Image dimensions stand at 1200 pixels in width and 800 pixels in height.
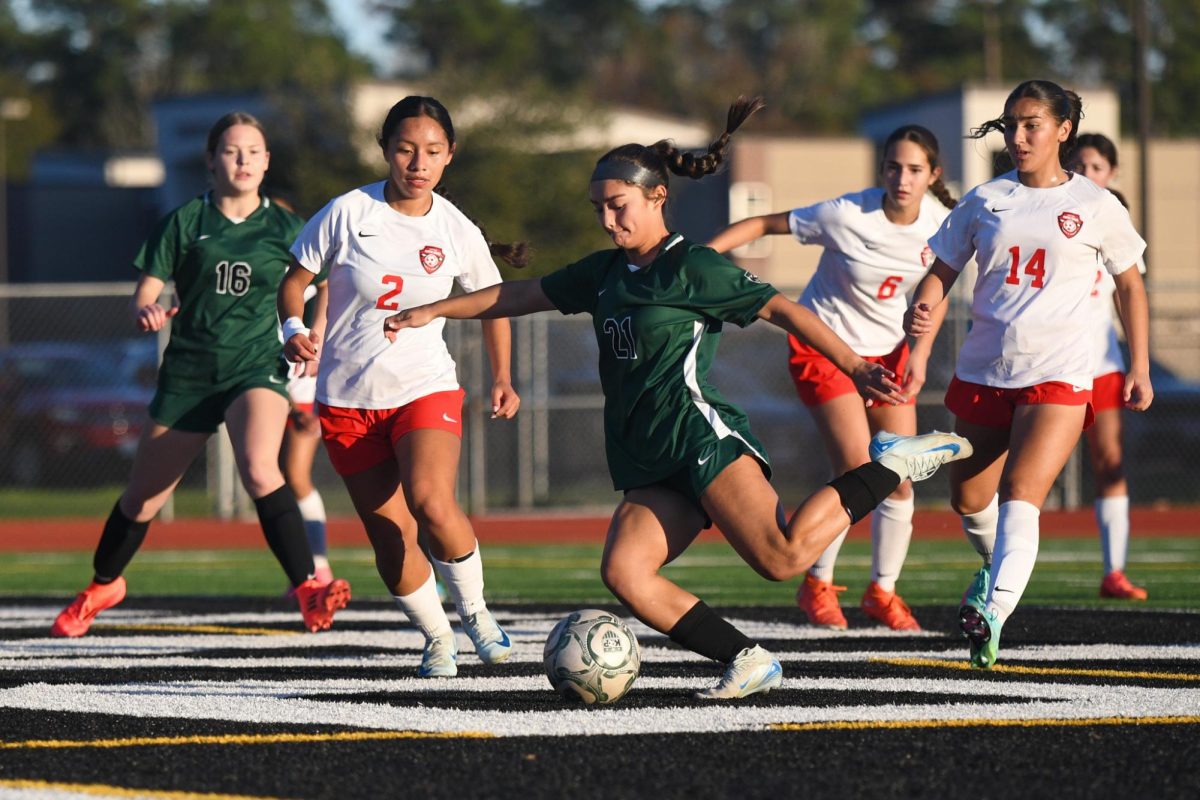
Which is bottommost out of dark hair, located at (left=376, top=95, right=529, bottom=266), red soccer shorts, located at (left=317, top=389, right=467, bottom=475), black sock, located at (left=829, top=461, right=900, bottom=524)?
black sock, located at (left=829, top=461, right=900, bottom=524)

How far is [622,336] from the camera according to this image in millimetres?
6262

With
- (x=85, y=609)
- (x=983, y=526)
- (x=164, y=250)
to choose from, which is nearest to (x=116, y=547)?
(x=85, y=609)

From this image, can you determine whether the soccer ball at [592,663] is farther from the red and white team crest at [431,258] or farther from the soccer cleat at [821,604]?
the soccer cleat at [821,604]

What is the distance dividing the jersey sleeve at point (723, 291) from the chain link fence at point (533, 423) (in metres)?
12.1

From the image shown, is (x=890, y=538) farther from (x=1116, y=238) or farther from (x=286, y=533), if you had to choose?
(x=286, y=533)

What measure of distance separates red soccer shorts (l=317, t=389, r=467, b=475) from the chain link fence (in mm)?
11158

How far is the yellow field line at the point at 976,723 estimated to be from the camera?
5.62 m

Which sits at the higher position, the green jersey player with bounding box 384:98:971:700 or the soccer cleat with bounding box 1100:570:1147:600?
the green jersey player with bounding box 384:98:971:700

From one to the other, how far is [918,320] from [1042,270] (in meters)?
0.51

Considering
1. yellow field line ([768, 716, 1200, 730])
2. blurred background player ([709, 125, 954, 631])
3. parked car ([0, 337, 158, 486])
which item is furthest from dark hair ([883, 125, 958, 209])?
parked car ([0, 337, 158, 486])

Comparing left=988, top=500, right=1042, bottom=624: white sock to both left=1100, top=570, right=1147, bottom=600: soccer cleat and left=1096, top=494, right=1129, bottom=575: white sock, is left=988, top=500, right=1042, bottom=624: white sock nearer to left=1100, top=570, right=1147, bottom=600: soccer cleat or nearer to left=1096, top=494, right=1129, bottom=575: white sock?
left=1100, top=570, right=1147, bottom=600: soccer cleat

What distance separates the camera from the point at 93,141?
8225 cm

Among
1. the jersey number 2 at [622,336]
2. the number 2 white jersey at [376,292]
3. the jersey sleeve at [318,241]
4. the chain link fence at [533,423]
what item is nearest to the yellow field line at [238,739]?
the jersey number 2 at [622,336]

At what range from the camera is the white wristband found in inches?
274
